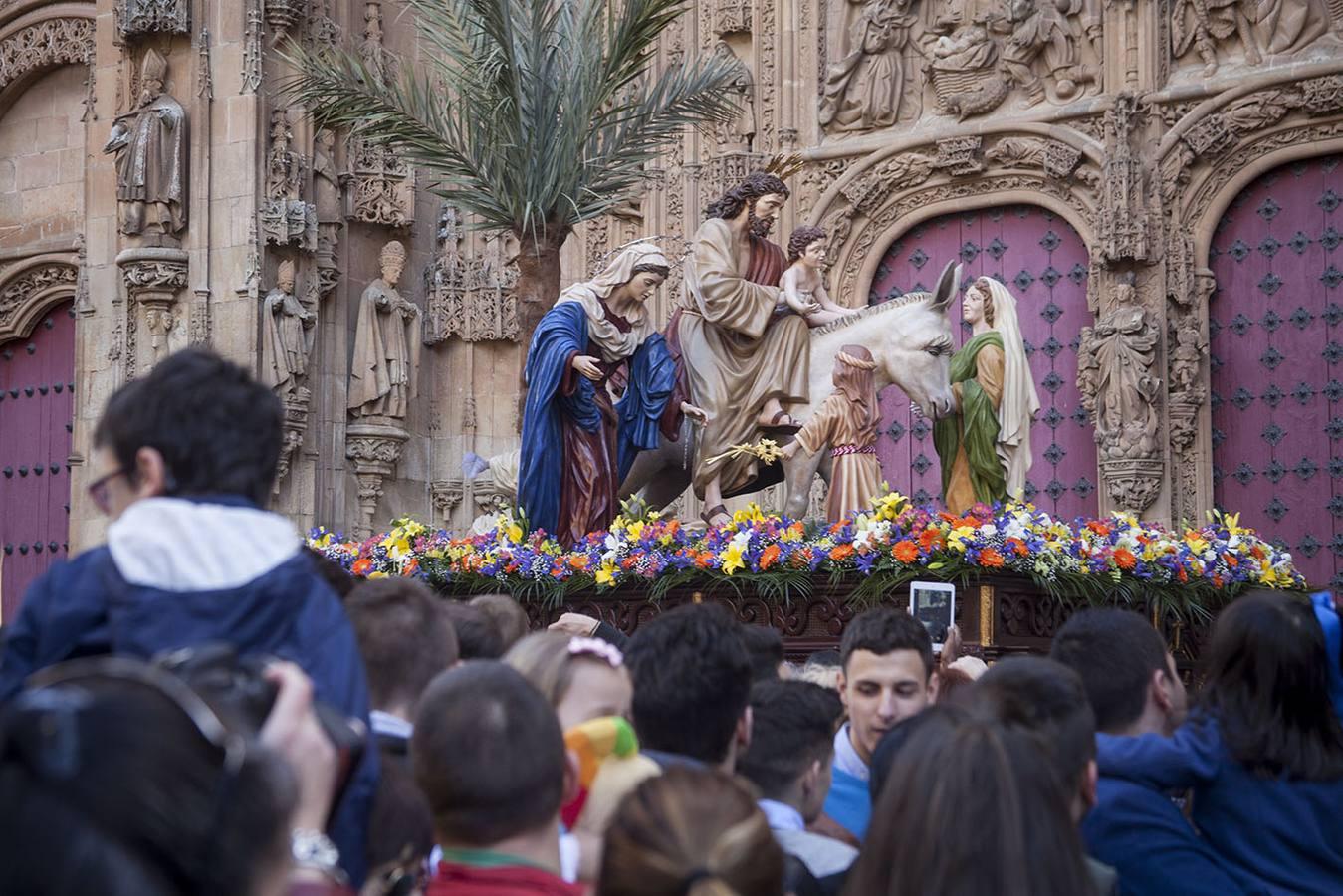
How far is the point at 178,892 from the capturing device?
1.76 m

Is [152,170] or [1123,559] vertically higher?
[152,170]

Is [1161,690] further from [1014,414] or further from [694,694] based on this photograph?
[1014,414]

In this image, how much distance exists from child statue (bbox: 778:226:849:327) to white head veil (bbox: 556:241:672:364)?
0.96m

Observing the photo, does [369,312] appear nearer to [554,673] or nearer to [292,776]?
[554,673]

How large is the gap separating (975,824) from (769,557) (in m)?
7.78

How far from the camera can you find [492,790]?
2916 millimetres

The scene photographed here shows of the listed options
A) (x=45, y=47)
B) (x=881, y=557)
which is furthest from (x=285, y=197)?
(x=881, y=557)

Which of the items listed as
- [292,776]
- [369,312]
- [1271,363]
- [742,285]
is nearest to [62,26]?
[369,312]

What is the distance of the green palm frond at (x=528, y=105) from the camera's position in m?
13.4

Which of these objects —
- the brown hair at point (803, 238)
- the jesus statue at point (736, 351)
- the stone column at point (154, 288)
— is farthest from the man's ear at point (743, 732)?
the stone column at point (154, 288)

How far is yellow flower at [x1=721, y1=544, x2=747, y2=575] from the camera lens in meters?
10.4

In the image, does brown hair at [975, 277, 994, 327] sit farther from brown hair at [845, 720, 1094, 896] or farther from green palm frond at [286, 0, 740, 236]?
brown hair at [845, 720, 1094, 896]

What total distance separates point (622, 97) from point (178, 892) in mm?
18297

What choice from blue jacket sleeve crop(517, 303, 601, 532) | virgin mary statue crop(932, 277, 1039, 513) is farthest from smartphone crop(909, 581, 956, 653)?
blue jacket sleeve crop(517, 303, 601, 532)
